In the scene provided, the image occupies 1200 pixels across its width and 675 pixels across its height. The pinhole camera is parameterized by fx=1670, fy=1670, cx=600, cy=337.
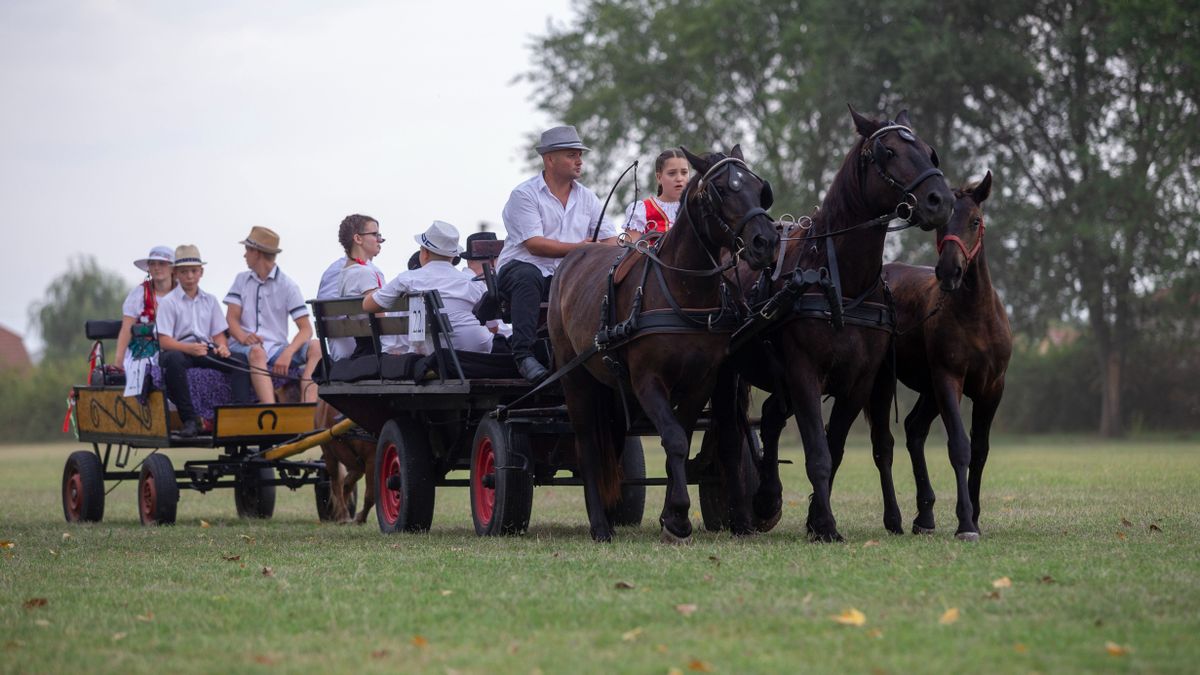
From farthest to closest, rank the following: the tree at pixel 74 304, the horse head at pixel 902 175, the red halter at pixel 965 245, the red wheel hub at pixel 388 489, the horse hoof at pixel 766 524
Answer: the tree at pixel 74 304 < the red wheel hub at pixel 388 489 < the horse hoof at pixel 766 524 < the red halter at pixel 965 245 < the horse head at pixel 902 175

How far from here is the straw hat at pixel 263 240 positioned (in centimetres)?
1438

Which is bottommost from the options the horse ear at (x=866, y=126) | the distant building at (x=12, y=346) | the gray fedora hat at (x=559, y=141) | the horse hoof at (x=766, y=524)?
the horse hoof at (x=766, y=524)

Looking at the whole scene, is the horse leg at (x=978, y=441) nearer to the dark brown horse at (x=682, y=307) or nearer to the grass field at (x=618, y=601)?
the grass field at (x=618, y=601)

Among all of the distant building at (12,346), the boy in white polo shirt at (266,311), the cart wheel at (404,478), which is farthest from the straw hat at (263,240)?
the distant building at (12,346)

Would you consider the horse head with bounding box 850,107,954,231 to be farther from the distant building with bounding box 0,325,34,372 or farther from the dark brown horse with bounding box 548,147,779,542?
the distant building with bounding box 0,325,34,372

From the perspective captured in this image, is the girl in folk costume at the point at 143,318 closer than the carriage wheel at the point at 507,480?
No

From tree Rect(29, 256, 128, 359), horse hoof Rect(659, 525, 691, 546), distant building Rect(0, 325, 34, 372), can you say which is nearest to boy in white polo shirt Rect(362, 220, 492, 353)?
horse hoof Rect(659, 525, 691, 546)

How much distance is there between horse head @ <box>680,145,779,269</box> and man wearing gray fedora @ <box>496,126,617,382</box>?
160cm

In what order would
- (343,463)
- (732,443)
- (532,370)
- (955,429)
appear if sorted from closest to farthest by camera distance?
1. (955,429)
2. (732,443)
3. (532,370)
4. (343,463)

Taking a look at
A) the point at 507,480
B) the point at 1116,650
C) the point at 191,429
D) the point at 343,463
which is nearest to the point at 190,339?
the point at 191,429

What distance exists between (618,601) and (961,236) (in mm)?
3672

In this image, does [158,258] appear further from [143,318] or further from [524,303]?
[524,303]

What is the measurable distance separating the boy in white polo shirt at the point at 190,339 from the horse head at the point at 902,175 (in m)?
6.64

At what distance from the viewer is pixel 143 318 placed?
14.9 m
